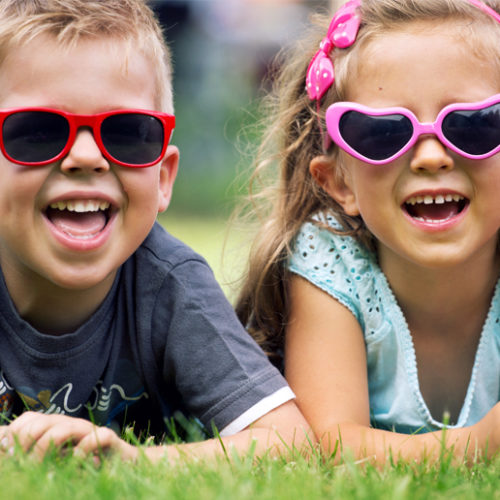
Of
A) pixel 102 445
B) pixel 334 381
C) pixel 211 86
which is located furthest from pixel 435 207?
pixel 211 86

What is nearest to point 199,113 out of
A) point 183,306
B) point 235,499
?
point 183,306

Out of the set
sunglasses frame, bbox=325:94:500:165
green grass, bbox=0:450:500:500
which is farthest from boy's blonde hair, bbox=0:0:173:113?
green grass, bbox=0:450:500:500

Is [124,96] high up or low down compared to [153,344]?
up

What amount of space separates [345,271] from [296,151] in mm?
572

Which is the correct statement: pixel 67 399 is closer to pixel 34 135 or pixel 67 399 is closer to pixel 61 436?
pixel 61 436

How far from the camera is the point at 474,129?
9.23ft

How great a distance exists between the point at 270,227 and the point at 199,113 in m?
10.1

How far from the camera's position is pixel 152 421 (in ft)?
10.5

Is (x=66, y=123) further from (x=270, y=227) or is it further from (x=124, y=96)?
(x=270, y=227)

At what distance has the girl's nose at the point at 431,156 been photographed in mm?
2812

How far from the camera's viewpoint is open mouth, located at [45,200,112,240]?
273 centimetres

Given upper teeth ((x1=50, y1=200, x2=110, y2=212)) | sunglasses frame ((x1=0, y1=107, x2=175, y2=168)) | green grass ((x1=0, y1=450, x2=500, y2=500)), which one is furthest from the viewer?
upper teeth ((x1=50, y1=200, x2=110, y2=212))

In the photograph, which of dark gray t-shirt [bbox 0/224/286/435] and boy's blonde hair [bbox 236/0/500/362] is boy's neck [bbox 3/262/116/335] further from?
boy's blonde hair [bbox 236/0/500/362]

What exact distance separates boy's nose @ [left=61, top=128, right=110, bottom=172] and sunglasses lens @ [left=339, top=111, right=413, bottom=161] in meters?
0.83
